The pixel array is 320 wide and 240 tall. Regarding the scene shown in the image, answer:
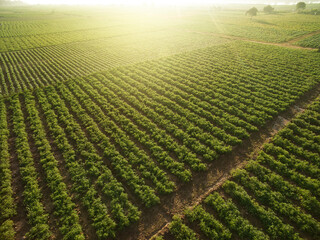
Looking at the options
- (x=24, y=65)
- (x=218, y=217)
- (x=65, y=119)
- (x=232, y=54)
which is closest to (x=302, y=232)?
(x=218, y=217)

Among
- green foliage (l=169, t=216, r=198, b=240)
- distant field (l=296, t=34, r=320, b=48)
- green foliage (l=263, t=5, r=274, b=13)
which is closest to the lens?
green foliage (l=169, t=216, r=198, b=240)

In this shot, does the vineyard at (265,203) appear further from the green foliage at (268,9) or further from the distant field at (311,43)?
the green foliage at (268,9)

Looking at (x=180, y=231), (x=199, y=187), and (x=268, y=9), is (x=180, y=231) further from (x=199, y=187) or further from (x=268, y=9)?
(x=268, y=9)

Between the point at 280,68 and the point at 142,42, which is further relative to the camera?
the point at 142,42

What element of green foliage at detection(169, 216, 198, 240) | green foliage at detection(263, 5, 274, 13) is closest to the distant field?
green foliage at detection(169, 216, 198, 240)

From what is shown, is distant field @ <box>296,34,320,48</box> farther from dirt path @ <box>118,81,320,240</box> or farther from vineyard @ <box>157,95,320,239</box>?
vineyard @ <box>157,95,320,239</box>

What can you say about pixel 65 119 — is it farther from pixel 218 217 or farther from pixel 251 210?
pixel 251 210
